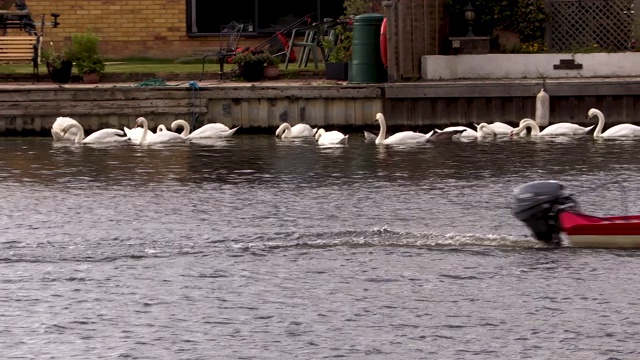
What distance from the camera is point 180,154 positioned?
25984mm

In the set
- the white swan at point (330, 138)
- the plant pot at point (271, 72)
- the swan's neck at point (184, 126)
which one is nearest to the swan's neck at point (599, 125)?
the white swan at point (330, 138)

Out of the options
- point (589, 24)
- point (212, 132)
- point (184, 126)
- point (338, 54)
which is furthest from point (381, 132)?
point (589, 24)

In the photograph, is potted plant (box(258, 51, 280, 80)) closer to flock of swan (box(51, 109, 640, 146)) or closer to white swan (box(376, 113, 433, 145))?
flock of swan (box(51, 109, 640, 146))

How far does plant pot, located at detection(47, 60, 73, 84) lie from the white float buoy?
8649 mm

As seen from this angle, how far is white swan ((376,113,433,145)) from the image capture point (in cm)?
2672

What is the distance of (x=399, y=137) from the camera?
87.9 ft

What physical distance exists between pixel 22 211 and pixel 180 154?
7480 millimetres

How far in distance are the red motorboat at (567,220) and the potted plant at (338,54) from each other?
14.9m

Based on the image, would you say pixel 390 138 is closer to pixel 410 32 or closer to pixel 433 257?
pixel 410 32

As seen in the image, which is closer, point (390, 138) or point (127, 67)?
point (390, 138)

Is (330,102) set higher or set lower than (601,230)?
higher

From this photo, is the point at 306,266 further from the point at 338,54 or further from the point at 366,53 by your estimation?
the point at 338,54

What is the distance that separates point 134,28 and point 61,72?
543 centimetres

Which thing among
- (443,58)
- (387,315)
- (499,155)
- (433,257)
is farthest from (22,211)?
(443,58)
